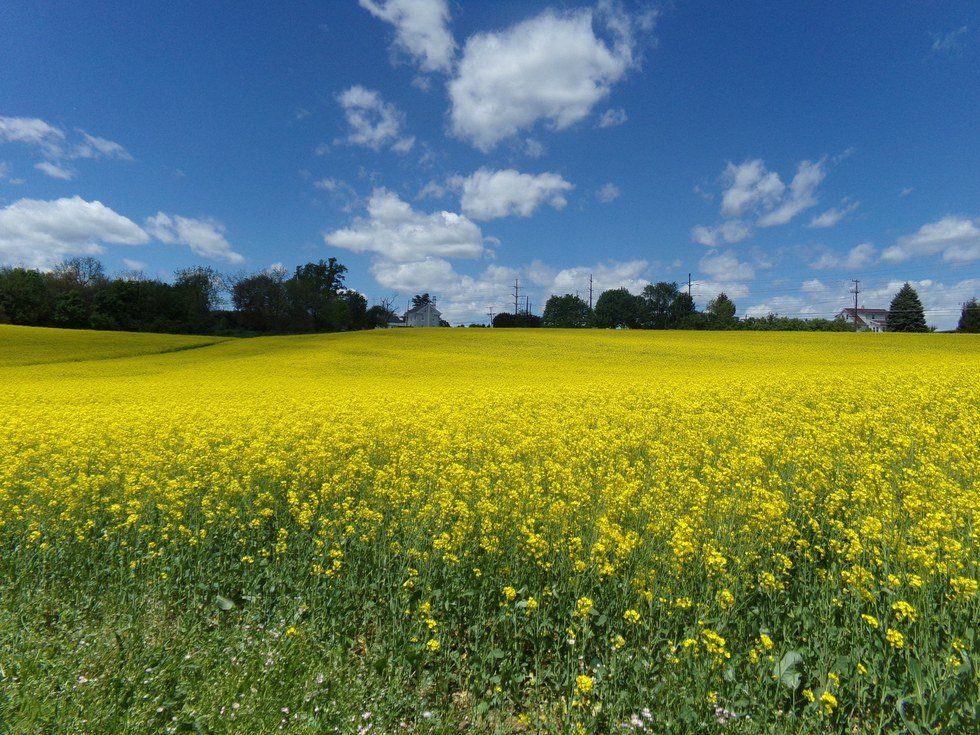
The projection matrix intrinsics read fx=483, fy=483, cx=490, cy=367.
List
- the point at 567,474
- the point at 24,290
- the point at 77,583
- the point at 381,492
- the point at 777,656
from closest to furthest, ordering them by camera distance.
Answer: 1. the point at 777,656
2. the point at 77,583
3. the point at 381,492
4. the point at 567,474
5. the point at 24,290

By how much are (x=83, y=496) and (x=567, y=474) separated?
504 centimetres

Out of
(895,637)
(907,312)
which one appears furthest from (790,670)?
(907,312)

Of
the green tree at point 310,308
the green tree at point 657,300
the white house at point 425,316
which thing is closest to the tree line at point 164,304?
the green tree at point 310,308

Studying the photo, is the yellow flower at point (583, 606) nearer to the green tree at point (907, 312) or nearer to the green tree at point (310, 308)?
the green tree at point (310, 308)

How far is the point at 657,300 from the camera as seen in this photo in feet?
289

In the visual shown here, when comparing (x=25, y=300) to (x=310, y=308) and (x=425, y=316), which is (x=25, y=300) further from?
(x=425, y=316)

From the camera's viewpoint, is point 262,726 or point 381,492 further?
point 381,492

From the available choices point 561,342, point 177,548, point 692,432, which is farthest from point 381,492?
point 561,342

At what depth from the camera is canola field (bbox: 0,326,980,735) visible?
265 cm

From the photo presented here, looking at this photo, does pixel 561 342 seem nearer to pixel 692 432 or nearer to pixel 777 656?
pixel 692 432

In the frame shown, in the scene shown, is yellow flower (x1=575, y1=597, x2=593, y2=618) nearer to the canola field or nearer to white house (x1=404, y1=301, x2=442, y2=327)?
the canola field

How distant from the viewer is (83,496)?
5008 mm

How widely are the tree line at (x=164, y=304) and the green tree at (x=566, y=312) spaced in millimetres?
33566

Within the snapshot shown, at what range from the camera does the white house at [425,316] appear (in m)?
106
